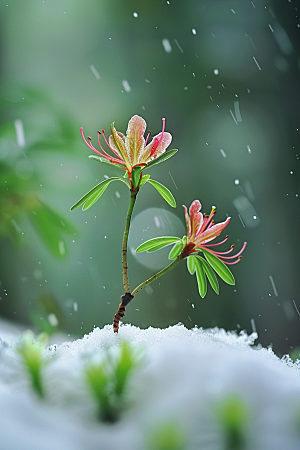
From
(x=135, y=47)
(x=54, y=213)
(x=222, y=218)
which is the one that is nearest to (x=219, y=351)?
(x=54, y=213)

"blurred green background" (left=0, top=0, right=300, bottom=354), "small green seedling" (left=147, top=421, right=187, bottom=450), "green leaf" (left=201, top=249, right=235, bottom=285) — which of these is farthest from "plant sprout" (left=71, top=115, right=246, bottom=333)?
"blurred green background" (left=0, top=0, right=300, bottom=354)

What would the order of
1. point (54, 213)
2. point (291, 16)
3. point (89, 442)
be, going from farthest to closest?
point (291, 16) → point (54, 213) → point (89, 442)

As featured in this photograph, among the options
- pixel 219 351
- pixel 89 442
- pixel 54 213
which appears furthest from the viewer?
pixel 54 213

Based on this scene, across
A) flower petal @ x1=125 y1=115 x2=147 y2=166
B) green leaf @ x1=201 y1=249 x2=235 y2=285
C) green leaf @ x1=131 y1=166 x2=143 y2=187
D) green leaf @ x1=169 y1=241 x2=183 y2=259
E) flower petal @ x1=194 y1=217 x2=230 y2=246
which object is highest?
flower petal @ x1=125 y1=115 x2=147 y2=166

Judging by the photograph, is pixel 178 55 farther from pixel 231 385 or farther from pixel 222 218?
pixel 231 385

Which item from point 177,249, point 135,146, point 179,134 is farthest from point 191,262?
point 179,134

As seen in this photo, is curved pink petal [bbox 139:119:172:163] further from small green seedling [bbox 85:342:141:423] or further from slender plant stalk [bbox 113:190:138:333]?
small green seedling [bbox 85:342:141:423]
